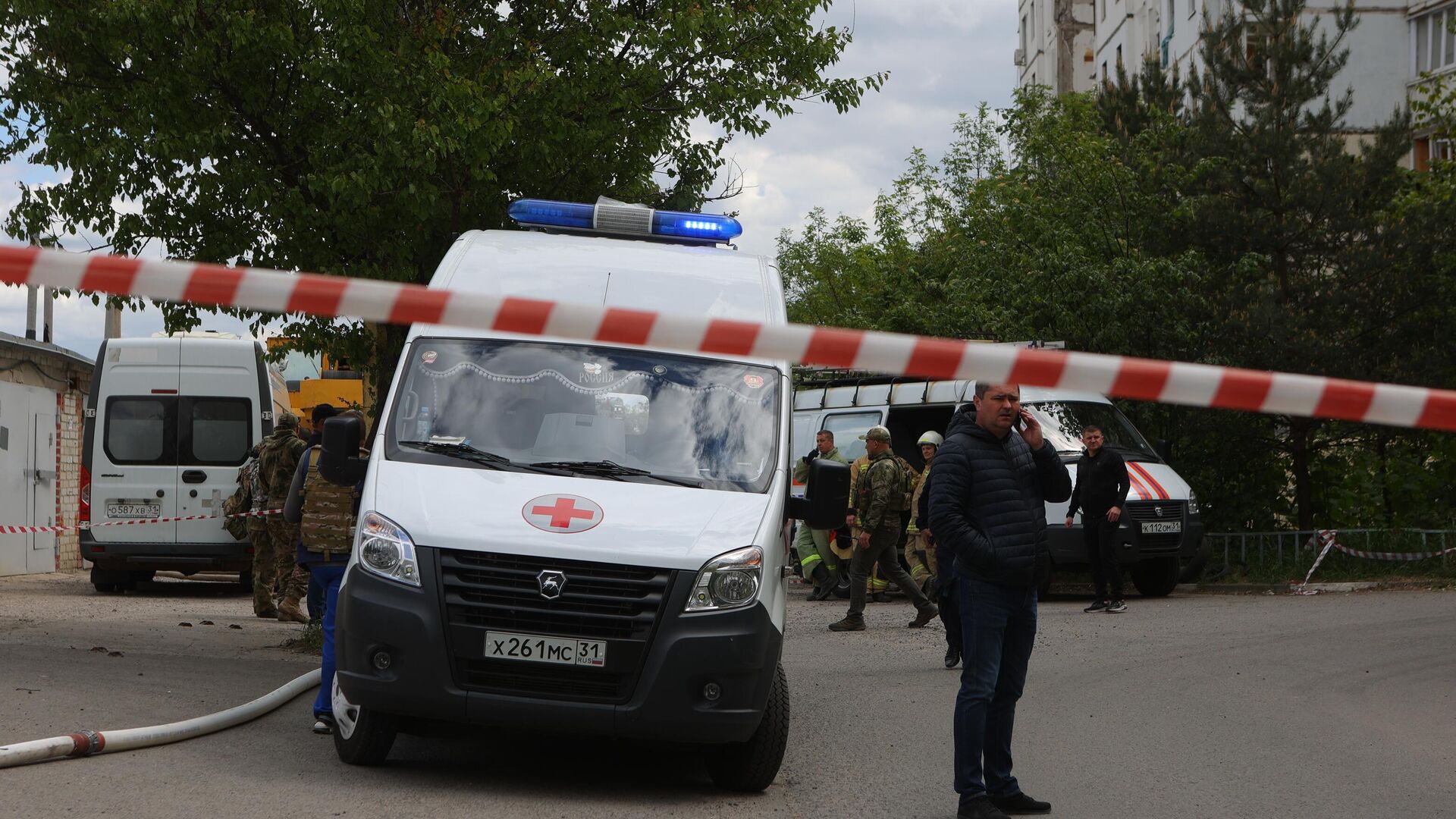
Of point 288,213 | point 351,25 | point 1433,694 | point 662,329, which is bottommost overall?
point 1433,694

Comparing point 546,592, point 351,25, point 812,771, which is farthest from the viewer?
point 351,25

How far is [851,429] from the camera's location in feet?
67.4

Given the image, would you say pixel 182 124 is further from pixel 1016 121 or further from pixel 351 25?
pixel 1016 121

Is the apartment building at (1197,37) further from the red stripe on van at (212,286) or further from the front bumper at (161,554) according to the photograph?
the red stripe on van at (212,286)

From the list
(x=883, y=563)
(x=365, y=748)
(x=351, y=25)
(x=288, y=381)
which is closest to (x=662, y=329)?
(x=365, y=748)

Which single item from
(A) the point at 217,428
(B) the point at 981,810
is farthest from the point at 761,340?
(A) the point at 217,428

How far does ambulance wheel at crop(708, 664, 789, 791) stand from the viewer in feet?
23.5

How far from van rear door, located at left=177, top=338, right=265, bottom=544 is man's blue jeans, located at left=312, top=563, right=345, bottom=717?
441 inches

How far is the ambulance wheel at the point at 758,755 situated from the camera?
7.16 metres

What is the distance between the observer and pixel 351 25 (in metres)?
12.3

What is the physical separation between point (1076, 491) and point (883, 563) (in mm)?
3047

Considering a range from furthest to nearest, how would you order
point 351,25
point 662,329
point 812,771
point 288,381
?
point 288,381 → point 351,25 → point 812,771 → point 662,329

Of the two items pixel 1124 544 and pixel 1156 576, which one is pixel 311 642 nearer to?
pixel 1124 544

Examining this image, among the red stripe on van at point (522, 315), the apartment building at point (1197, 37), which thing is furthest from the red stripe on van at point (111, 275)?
the apartment building at point (1197, 37)
